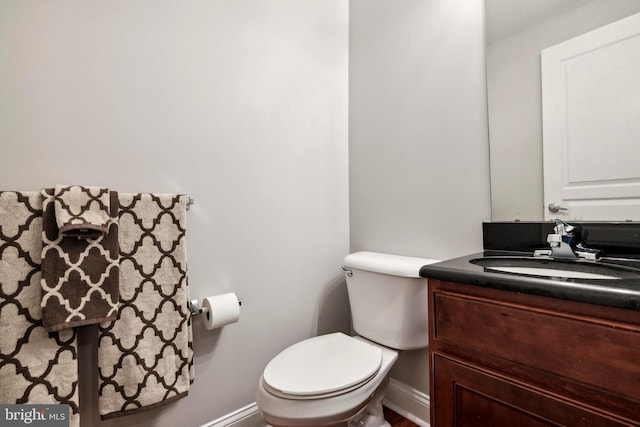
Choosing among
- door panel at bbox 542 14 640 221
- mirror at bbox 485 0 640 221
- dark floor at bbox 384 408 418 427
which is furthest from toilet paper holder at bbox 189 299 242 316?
door panel at bbox 542 14 640 221

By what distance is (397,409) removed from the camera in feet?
4.91

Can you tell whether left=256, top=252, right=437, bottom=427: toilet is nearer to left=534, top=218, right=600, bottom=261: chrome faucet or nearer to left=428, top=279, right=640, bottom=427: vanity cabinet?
left=428, top=279, right=640, bottom=427: vanity cabinet

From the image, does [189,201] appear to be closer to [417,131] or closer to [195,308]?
[195,308]

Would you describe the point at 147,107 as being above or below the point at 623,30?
below

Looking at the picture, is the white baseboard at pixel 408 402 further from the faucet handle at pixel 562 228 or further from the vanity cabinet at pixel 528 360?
the faucet handle at pixel 562 228

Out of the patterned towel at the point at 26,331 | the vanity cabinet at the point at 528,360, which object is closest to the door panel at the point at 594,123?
the vanity cabinet at the point at 528,360

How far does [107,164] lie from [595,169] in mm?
1693

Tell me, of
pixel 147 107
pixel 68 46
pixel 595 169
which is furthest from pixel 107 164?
pixel 595 169

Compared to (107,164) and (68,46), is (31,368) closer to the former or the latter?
(107,164)

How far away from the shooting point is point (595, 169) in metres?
1.02

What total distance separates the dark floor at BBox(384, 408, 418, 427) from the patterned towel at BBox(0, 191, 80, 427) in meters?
1.25

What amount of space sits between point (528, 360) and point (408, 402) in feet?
3.04

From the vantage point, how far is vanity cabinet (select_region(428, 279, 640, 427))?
0.61 m

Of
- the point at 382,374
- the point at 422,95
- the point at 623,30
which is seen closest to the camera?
the point at 623,30
